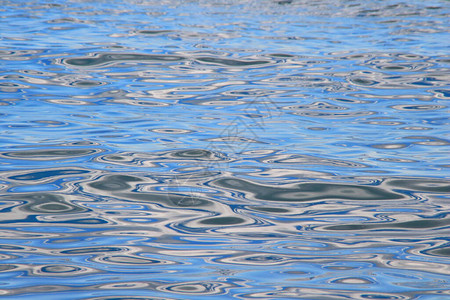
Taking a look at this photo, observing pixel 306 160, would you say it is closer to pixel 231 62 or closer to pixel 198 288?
pixel 198 288

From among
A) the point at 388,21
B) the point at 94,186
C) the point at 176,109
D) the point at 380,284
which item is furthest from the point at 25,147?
the point at 388,21

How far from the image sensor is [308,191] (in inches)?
154

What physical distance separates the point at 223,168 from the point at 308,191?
710mm

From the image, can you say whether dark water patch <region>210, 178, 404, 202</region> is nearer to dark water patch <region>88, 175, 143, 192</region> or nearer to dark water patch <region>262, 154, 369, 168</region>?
dark water patch <region>262, 154, 369, 168</region>

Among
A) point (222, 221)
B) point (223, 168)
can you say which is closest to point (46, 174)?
point (223, 168)

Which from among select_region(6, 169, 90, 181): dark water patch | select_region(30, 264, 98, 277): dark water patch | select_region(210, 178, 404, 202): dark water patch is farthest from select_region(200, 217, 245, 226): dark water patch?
select_region(6, 169, 90, 181): dark water patch

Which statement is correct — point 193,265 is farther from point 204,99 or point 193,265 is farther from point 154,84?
point 154,84

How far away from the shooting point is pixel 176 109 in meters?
5.99

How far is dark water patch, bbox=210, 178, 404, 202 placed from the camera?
3787mm

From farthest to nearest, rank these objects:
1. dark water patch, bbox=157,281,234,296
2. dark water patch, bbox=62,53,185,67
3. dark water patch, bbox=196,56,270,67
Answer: dark water patch, bbox=196,56,270,67 < dark water patch, bbox=62,53,185,67 < dark water patch, bbox=157,281,234,296

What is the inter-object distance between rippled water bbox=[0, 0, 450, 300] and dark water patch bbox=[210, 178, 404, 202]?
2cm

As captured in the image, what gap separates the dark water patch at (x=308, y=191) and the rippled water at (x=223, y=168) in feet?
0.05

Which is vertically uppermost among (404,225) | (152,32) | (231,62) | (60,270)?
(152,32)

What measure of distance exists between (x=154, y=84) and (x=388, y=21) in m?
6.40
